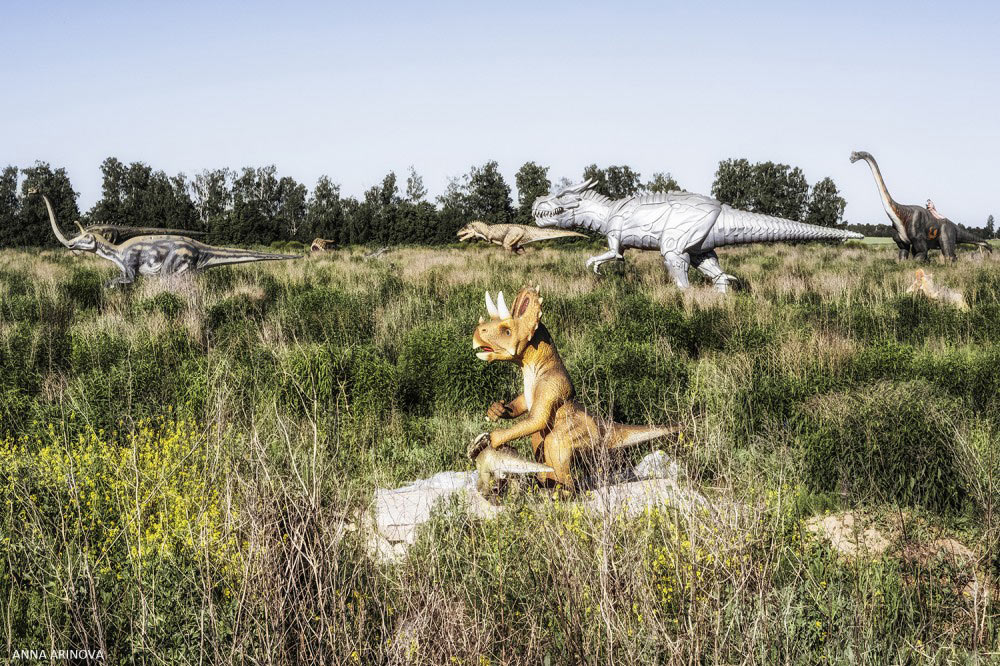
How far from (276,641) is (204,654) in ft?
1.29

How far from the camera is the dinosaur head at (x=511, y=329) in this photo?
13.0ft

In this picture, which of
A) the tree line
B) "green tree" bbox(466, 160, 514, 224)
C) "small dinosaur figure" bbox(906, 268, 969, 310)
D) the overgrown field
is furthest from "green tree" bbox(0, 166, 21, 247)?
"small dinosaur figure" bbox(906, 268, 969, 310)

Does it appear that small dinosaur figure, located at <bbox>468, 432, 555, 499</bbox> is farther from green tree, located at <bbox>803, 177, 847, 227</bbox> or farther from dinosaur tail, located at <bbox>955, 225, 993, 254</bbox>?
green tree, located at <bbox>803, 177, 847, 227</bbox>

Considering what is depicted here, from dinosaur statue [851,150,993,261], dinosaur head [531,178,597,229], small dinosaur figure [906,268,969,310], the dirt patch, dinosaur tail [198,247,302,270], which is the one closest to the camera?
the dirt patch

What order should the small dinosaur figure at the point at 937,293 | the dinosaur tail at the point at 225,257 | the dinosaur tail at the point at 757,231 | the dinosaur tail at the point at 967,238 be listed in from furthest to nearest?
1. the dinosaur tail at the point at 967,238
2. the dinosaur tail at the point at 225,257
3. the dinosaur tail at the point at 757,231
4. the small dinosaur figure at the point at 937,293

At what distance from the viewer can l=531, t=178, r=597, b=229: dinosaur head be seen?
13.7m

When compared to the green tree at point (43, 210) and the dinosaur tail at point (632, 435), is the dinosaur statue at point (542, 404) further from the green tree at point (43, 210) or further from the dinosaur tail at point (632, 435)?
the green tree at point (43, 210)

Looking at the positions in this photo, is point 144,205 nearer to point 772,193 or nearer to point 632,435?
point 772,193

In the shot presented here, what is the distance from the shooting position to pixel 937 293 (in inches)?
385

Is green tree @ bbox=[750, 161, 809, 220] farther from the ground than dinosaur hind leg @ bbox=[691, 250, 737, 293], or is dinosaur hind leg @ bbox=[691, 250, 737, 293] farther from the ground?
green tree @ bbox=[750, 161, 809, 220]

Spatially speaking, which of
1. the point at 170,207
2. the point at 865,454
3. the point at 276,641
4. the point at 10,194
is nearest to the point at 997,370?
the point at 865,454

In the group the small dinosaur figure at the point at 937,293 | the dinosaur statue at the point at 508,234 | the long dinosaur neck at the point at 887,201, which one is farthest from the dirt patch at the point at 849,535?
the dinosaur statue at the point at 508,234

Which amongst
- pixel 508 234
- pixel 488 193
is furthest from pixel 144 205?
pixel 508 234

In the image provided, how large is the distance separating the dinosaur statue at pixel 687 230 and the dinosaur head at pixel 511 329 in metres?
8.26
